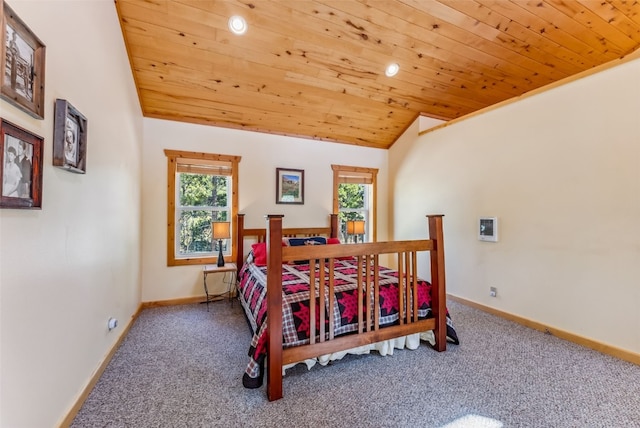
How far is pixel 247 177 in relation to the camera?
4191 millimetres

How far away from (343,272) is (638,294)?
2508 mm

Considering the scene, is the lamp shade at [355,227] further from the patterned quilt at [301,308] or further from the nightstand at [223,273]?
the nightstand at [223,273]

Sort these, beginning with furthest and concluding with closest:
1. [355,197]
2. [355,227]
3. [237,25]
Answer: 1. [355,197]
2. [355,227]
3. [237,25]

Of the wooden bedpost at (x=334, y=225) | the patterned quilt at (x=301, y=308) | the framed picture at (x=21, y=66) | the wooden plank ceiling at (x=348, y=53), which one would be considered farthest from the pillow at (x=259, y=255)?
the framed picture at (x=21, y=66)

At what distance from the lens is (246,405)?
1.80 meters

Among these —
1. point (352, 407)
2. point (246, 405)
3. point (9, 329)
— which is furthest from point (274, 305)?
point (9, 329)

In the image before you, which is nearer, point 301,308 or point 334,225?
point 301,308

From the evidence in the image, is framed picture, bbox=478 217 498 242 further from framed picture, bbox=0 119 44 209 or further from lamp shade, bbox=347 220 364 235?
framed picture, bbox=0 119 44 209

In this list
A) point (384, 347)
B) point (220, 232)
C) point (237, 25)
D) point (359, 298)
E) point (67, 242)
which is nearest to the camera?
point (67, 242)

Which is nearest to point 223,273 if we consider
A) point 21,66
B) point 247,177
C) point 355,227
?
point 247,177

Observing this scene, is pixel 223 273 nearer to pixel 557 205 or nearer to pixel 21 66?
pixel 21 66

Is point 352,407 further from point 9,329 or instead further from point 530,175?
point 530,175

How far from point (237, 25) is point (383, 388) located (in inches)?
134

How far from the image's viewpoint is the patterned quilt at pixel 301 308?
1.97 m
